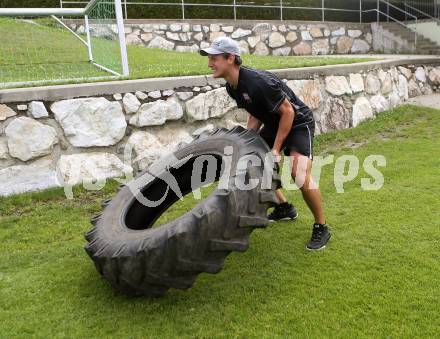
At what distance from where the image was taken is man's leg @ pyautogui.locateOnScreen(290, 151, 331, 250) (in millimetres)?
3854

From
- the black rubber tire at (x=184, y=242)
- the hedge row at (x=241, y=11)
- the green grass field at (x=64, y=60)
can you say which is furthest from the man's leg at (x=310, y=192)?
the hedge row at (x=241, y=11)

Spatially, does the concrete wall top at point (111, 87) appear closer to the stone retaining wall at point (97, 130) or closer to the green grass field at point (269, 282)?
the stone retaining wall at point (97, 130)

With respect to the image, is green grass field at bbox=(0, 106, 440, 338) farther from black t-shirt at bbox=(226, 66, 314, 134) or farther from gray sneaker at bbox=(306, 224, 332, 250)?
black t-shirt at bbox=(226, 66, 314, 134)

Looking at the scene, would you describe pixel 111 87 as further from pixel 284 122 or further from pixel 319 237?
pixel 319 237

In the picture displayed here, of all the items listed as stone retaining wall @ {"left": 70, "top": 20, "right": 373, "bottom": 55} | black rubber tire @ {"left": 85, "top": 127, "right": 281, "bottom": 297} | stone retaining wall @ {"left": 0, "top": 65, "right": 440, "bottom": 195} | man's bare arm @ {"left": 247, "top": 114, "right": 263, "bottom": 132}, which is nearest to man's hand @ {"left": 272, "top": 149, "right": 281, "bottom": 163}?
black rubber tire @ {"left": 85, "top": 127, "right": 281, "bottom": 297}

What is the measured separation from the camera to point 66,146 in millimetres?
5391

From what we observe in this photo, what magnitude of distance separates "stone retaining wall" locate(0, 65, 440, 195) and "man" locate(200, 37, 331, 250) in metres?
1.90

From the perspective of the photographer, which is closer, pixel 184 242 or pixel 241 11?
pixel 184 242

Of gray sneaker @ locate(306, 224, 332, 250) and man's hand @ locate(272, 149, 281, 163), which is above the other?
man's hand @ locate(272, 149, 281, 163)

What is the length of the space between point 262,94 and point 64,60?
5.73 meters

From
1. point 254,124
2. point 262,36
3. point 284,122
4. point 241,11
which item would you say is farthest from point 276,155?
point 241,11

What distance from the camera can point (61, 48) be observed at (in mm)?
9359

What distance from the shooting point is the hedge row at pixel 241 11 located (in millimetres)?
13289

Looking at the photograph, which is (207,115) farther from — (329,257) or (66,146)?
(329,257)
